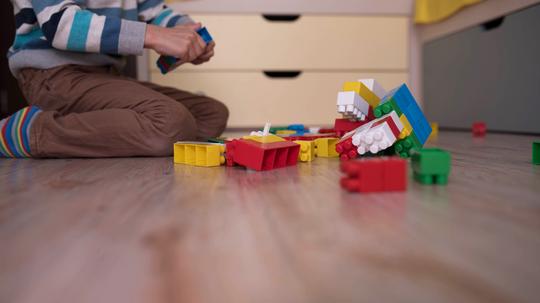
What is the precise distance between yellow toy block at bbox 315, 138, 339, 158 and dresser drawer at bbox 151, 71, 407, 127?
A: 95cm

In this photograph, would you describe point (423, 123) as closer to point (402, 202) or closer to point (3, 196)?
point (402, 202)

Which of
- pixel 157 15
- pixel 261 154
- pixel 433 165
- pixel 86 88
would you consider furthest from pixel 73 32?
pixel 433 165

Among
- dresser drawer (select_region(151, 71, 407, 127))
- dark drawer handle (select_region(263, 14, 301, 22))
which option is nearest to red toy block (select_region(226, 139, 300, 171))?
dresser drawer (select_region(151, 71, 407, 127))

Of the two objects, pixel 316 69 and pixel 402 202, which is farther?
pixel 316 69

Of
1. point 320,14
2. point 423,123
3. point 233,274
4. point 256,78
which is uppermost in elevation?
point 320,14

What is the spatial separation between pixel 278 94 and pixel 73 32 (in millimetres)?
1009

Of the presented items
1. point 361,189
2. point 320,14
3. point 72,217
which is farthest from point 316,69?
point 72,217

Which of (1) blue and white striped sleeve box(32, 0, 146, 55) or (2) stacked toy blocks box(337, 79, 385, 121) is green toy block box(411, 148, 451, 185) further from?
(1) blue and white striped sleeve box(32, 0, 146, 55)

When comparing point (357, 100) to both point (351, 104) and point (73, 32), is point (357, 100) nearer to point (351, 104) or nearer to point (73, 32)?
point (351, 104)

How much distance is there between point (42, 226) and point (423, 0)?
167cm

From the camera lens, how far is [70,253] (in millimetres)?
309

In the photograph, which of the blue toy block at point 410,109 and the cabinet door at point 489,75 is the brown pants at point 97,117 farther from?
the cabinet door at point 489,75

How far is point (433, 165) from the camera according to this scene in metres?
0.51

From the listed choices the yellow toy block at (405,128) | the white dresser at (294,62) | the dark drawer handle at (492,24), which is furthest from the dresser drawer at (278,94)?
the yellow toy block at (405,128)
